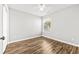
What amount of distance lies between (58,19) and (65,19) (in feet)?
0.58

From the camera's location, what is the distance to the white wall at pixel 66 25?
198cm

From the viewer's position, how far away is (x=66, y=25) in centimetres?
211

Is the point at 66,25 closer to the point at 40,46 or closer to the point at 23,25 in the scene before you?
the point at 40,46

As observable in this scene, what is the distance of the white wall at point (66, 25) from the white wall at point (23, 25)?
0.89 ft

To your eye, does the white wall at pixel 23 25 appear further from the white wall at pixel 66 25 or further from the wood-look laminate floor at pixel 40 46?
the white wall at pixel 66 25

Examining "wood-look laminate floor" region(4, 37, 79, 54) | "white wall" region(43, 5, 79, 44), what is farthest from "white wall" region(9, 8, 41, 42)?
"white wall" region(43, 5, 79, 44)

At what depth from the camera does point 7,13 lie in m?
1.67

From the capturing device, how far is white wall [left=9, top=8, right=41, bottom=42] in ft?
5.73

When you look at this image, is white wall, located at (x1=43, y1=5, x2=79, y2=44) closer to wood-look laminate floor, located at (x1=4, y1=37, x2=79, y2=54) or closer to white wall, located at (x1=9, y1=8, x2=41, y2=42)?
wood-look laminate floor, located at (x1=4, y1=37, x2=79, y2=54)

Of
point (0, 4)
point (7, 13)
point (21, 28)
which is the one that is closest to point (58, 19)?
point (21, 28)

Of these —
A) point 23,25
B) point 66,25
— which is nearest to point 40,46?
point 23,25

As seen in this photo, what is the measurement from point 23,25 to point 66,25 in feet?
3.62

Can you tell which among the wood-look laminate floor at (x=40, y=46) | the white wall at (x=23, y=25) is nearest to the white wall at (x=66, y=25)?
the wood-look laminate floor at (x=40, y=46)

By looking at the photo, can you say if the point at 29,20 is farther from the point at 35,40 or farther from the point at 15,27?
the point at 35,40
